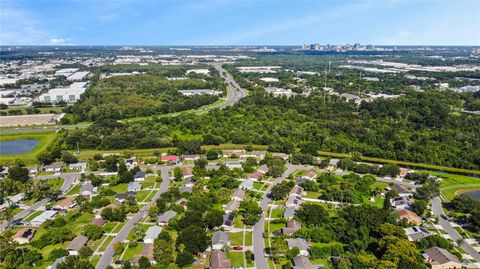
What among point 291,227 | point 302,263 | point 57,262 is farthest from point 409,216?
point 57,262

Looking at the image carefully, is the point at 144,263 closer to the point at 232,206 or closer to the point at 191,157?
the point at 232,206

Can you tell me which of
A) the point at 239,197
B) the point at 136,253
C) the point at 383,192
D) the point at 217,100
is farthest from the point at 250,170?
the point at 217,100

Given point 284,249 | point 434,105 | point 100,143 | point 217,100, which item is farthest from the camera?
point 217,100

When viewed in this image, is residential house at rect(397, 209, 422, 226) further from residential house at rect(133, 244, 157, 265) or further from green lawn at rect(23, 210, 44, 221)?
green lawn at rect(23, 210, 44, 221)

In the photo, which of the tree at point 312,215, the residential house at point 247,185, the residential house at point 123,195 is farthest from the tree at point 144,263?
the residential house at point 247,185

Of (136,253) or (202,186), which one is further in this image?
(202,186)

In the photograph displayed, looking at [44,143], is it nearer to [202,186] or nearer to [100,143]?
[100,143]
